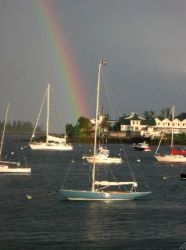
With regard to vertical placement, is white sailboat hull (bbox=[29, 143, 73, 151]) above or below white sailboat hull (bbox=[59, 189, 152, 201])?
above

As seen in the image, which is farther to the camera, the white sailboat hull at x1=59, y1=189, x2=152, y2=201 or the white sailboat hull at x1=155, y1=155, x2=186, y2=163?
the white sailboat hull at x1=155, y1=155, x2=186, y2=163

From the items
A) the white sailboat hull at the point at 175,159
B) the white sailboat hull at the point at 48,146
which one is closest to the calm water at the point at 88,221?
the white sailboat hull at the point at 175,159

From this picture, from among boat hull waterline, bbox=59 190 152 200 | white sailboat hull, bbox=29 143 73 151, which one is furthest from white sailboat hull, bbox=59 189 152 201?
white sailboat hull, bbox=29 143 73 151

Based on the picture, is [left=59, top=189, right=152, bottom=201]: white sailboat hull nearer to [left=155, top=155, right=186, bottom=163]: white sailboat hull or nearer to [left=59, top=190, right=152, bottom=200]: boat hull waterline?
[left=59, top=190, right=152, bottom=200]: boat hull waterline

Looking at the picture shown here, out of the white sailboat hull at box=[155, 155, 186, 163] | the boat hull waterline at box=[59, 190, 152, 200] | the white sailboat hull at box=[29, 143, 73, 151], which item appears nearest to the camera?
the boat hull waterline at box=[59, 190, 152, 200]

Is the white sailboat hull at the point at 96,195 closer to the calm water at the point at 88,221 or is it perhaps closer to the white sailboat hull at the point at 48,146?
the calm water at the point at 88,221

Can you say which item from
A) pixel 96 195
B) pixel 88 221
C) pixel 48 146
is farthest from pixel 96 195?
pixel 48 146

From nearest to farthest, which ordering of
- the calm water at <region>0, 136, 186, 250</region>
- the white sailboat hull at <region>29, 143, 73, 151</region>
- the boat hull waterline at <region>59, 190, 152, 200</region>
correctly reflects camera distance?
1. the calm water at <region>0, 136, 186, 250</region>
2. the boat hull waterline at <region>59, 190, 152, 200</region>
3. the white sailboat hull at <region>29, 143, 73, 151</region>

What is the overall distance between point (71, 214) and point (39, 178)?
31.3m

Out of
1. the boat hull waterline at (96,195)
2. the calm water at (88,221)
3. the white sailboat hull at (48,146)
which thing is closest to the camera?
the calm water at (88,221)

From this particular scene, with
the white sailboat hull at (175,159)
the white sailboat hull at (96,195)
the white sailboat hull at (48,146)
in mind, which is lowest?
the white sailboat hull at (96,195)

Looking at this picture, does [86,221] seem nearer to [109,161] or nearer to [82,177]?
[82,177]

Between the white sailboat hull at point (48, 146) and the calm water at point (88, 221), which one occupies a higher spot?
the white sailboat hull at point (48, 146)

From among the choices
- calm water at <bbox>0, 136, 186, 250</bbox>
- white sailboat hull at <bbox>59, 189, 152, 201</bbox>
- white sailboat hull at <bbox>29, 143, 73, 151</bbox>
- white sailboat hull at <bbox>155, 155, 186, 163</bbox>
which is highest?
white sailboat hull at <bbox>29, 143, 73, 151</bbox>
